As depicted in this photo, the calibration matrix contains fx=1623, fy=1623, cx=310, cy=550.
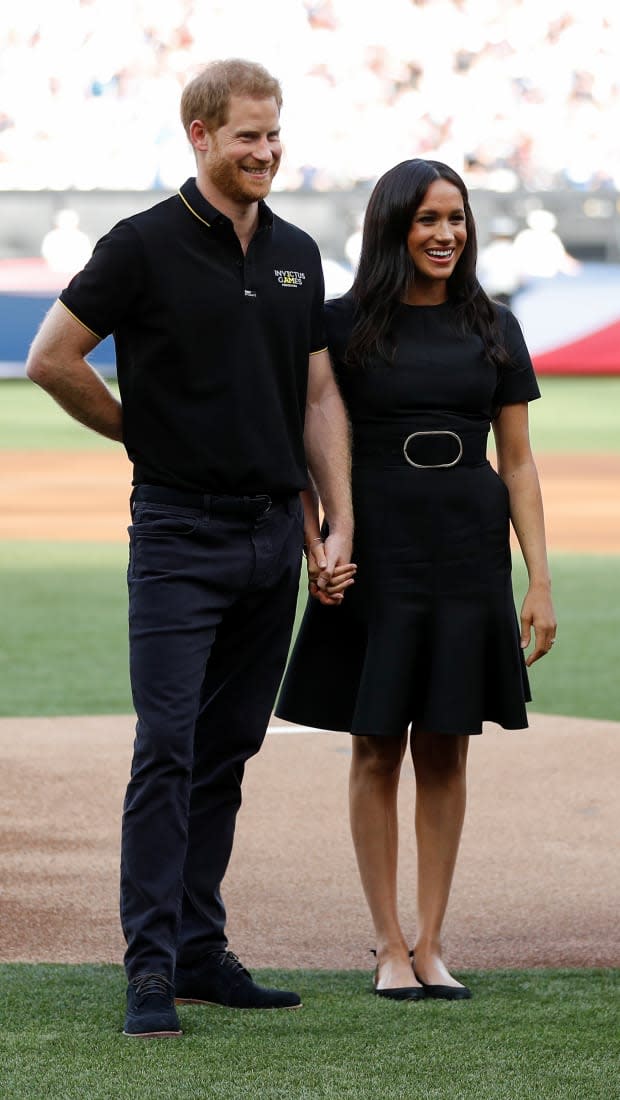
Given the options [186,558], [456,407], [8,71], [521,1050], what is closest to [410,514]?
[456,407]

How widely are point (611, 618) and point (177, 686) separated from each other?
6527 millimetres

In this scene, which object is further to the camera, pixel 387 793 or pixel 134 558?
pixel 387 793

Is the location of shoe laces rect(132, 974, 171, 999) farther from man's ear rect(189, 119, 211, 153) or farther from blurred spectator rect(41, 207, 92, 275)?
blurred spectator rect(41, 207, 92, 275)

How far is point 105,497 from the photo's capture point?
1513 centimetres

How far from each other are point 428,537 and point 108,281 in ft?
3.08

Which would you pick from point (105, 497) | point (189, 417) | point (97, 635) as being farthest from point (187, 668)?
point (105, 497)

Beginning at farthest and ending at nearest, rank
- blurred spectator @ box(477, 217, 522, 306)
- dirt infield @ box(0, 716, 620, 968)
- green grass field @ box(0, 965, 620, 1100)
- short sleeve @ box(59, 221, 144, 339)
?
blurred spectator @ box(477, 217, 522, 306), dirt infield @ box(0, 716, 620, 968), short sleeve @ box(59, 221, 144, 339), green grass field @ box(0, 965, 620, 1100)

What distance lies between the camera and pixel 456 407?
371cm

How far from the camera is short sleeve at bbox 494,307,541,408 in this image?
3760 mm

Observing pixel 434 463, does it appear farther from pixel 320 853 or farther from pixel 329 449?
pixel 320 853

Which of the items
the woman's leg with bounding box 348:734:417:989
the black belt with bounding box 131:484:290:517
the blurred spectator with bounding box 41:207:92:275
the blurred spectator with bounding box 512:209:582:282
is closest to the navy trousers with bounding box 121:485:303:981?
the black belt with bounding box 131:484:290:517

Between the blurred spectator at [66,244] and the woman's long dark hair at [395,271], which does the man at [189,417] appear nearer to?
the woman's long dark hair at [395,271]

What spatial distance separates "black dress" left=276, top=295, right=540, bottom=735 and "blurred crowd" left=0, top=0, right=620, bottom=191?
26.6m

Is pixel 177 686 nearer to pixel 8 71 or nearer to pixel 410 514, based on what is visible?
pixel 410 514
